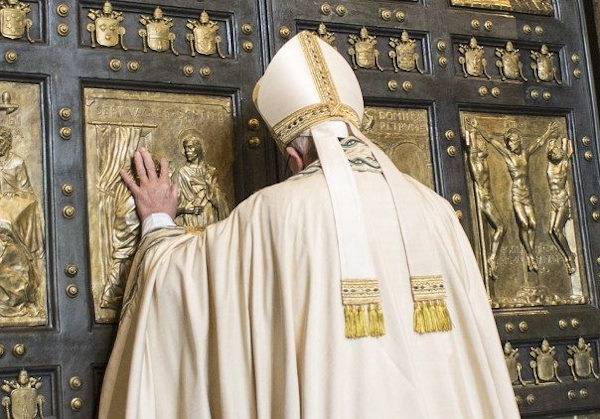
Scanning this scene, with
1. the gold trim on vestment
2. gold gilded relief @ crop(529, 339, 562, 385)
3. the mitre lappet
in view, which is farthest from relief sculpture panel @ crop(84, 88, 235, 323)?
gold gilded relief @ crop(529, 339, 562, 385)

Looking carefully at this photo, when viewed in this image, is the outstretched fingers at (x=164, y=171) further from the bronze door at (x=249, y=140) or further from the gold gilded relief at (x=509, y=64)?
the gold gilded relief at (x=509, y=64)

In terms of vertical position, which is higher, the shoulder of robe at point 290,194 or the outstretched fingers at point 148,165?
the outstretched fingers at point 148,165

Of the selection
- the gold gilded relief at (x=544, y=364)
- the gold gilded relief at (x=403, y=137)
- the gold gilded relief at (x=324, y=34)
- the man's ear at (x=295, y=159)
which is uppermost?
the gold gilded relief at (x=324, y=34)

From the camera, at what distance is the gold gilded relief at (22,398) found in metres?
4.07

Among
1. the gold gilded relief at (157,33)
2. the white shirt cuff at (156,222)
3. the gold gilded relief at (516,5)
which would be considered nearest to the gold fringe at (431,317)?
the white shirt cuff at (156,222)

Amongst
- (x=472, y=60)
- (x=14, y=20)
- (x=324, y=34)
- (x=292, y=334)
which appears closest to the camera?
(x=292, y=334)

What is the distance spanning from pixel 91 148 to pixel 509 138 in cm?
191

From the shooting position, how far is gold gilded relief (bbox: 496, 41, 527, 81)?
532 cm

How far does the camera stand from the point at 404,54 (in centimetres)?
509

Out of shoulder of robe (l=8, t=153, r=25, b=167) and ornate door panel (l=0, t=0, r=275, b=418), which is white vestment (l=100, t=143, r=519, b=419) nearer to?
ornate door panel (l=0, t=0, r=275, b=418)

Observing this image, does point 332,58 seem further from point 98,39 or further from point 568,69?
point 568,69

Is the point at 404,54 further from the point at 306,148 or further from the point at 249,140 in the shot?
the point at 306,148

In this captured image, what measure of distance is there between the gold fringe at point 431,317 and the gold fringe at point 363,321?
159mm

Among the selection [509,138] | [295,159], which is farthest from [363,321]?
[509,138]
